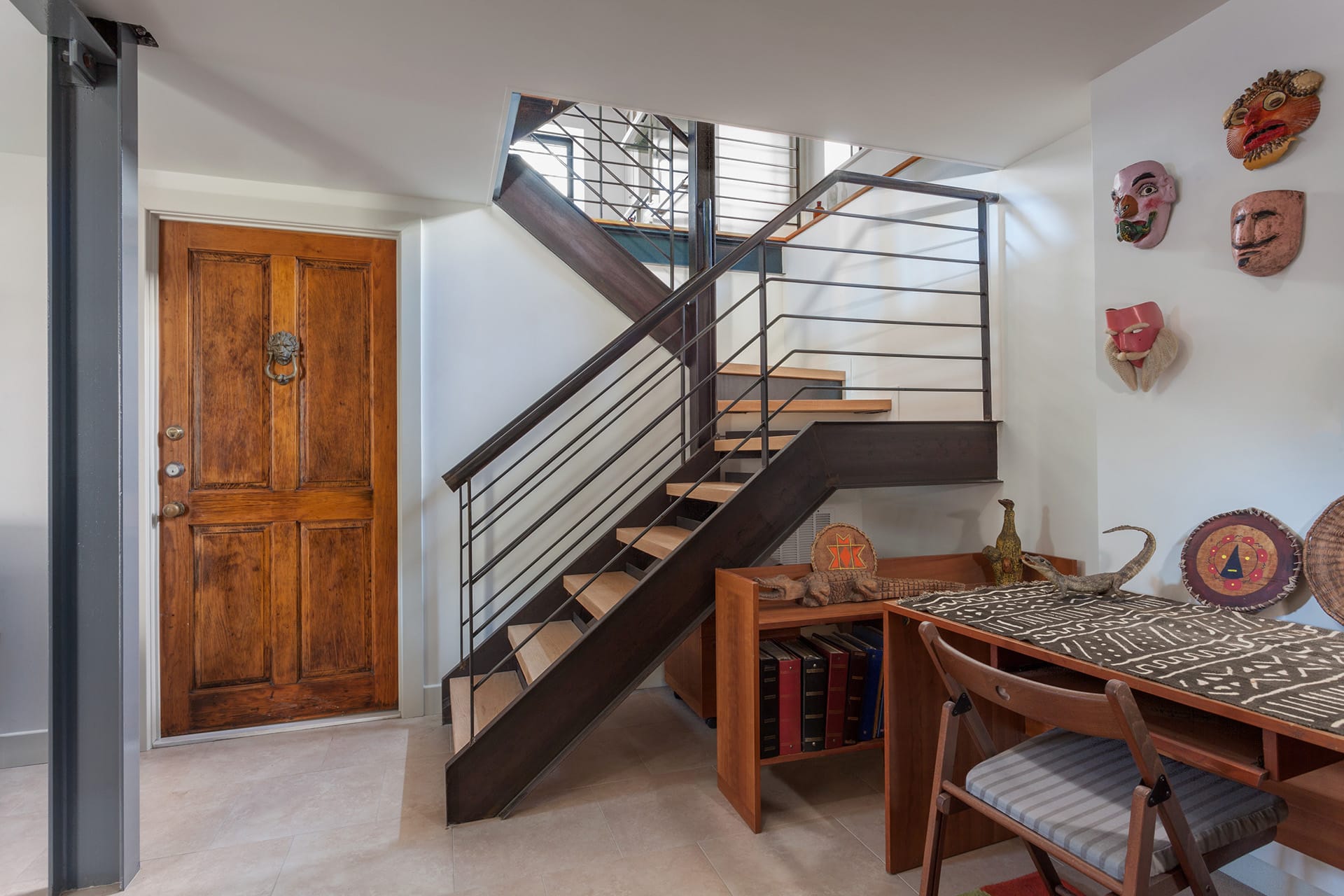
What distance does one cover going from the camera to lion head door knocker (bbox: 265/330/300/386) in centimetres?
289

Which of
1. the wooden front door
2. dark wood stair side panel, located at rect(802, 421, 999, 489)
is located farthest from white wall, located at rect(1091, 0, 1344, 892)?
the wooden front door

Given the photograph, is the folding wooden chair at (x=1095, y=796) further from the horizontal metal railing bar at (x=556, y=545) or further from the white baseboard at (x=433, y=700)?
the white baseboard at (x=433, y=700)

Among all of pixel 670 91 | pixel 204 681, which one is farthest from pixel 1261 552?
pixel 204 681

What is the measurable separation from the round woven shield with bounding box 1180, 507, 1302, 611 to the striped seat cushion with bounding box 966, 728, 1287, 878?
1.79 feet

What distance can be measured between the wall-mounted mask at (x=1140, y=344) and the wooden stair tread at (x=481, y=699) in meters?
2.20

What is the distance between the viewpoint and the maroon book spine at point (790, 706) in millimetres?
2131

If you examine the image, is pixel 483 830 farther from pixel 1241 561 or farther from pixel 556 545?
pixel 1241 561

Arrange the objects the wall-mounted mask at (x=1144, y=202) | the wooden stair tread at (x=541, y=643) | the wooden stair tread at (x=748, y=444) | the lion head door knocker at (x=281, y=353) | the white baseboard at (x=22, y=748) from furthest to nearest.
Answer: the lion head door knocker at (x=281, y=353) < the wooden stair tread at (x=748, y=444) < the white baseboard at (x=22, y=748) < the wooden stair tread at (x=541, y=643) < the wall-mounted mask at (x=1144, y=202)

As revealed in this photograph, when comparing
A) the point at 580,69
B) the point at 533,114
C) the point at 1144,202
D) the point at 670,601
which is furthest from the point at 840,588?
the point at 533,114

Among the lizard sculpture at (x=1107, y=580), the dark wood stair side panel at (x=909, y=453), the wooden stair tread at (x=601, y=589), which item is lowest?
the wooden stair tread at (x=601, y=589)

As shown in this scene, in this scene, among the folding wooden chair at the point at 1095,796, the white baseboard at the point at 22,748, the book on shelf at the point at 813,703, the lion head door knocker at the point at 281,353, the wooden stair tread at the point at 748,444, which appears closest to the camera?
the folding wooden chair at the point at 1095,796

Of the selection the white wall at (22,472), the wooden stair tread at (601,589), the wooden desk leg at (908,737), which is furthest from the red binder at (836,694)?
the white wall at (22,472)

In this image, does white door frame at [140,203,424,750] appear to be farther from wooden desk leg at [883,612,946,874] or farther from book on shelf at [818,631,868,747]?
wooden desk leg at [883,612,946,874]

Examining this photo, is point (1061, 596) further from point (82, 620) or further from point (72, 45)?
point (72, 45)
